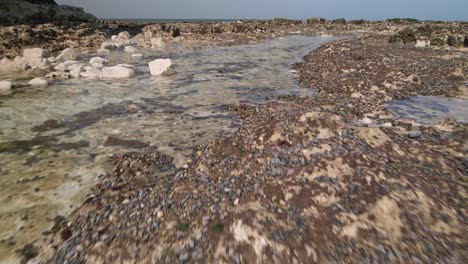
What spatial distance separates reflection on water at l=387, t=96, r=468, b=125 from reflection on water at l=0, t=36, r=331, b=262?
4.32 meters

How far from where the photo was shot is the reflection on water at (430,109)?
11398 mm

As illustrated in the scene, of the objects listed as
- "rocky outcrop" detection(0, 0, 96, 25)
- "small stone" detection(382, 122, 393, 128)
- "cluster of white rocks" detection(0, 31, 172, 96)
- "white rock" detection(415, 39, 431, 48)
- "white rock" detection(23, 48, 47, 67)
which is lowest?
"small stone" detection(382, 122, 393, 128)

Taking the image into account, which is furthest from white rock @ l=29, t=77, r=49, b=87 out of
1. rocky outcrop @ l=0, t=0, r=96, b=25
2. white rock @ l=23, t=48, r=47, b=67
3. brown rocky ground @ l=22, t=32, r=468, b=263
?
rocky outcrop @ l=0, t=0, r=96, b=25

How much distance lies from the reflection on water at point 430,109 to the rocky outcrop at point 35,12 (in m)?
40.3

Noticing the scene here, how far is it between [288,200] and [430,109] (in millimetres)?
9562

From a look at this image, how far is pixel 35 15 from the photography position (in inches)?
1686

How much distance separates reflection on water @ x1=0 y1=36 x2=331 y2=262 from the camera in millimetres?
6660

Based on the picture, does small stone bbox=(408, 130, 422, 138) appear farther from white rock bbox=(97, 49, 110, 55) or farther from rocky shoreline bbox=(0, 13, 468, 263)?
white rock bbox=(97, 49, 110, 55)

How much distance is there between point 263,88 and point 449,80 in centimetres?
1032

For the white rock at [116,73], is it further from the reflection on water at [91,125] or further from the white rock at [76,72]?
the white rock at [76,72]

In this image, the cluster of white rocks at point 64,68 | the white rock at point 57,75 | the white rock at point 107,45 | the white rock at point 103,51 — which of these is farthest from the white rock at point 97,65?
the white rock at point 107,45

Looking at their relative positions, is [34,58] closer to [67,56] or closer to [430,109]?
[67,56]

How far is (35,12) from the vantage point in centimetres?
4328

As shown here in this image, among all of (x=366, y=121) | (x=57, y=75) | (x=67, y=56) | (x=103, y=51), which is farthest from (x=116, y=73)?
(x=366, y=121)
